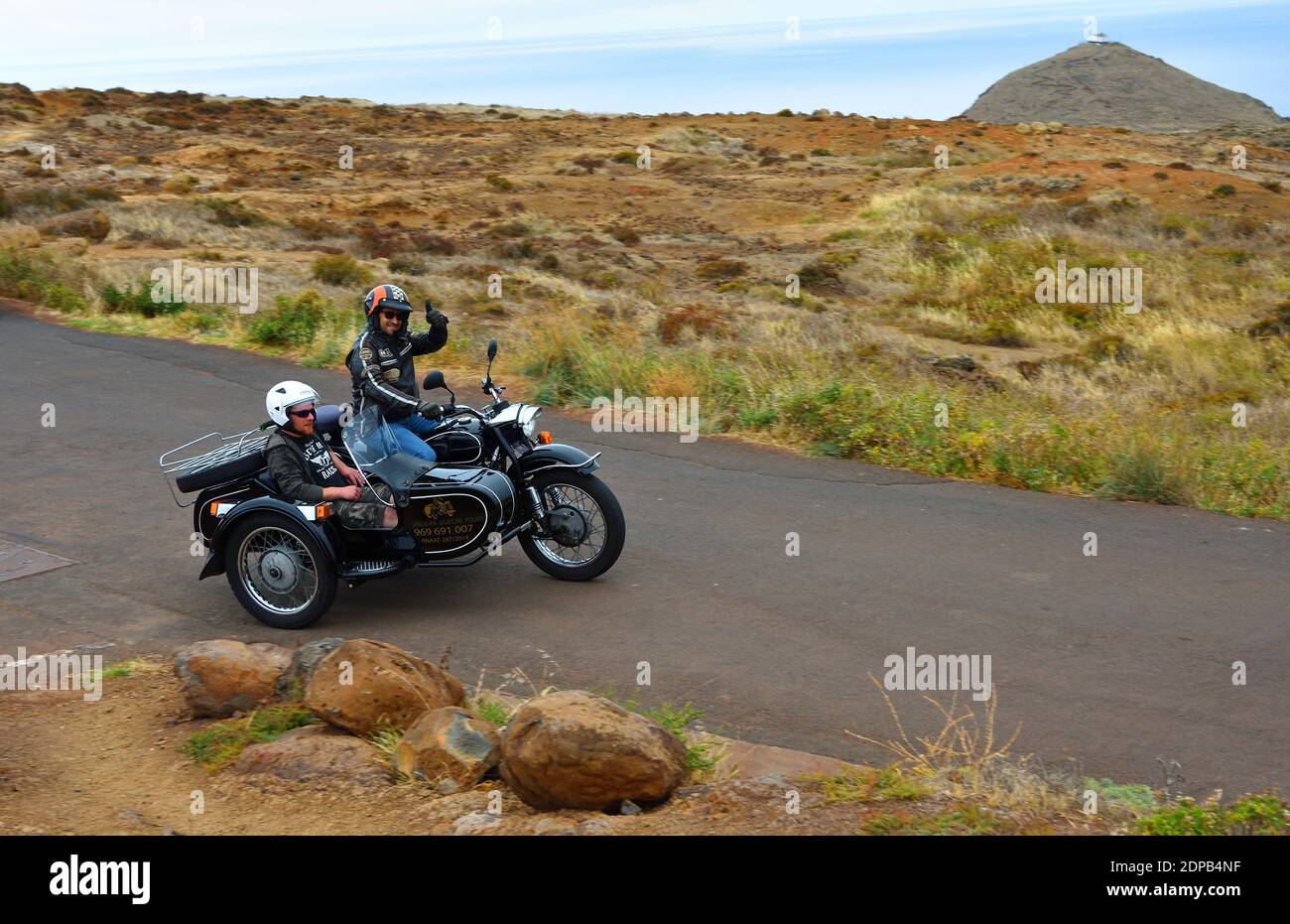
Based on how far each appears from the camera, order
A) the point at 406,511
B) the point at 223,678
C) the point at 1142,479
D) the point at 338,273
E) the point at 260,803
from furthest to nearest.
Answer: the point at 338,273, the point at 1142,479, the point at 406,511, the point at 223,678, the point at 260,803

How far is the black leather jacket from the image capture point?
8.30 m

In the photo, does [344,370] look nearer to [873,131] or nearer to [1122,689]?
[1122,689]

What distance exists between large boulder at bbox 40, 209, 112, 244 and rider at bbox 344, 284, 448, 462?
24.6 m

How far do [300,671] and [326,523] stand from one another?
4.85 feet

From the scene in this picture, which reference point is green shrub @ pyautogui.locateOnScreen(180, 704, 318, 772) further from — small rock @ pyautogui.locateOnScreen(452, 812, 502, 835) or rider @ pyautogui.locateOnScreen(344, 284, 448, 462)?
rider @ pyautogui.locateOnScreen(344, 284, 448, 462)

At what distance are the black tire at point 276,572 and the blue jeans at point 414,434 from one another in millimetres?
943

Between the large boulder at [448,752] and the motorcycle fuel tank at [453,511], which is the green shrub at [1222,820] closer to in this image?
the large boulder at [448,752]

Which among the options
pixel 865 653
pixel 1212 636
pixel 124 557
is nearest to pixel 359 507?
pixel 124 557

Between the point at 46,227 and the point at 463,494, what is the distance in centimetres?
2719

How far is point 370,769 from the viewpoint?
233 inches

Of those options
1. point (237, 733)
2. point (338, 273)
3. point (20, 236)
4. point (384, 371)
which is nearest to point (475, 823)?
point (237, 733)

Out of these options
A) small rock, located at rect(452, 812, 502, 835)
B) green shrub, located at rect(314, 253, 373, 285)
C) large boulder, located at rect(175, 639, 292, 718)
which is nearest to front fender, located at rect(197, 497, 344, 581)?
large boulder, located at rect(175, 639, 292, 718)

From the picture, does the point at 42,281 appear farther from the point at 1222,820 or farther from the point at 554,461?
the point at 1222,820

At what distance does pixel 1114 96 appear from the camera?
422 ft
